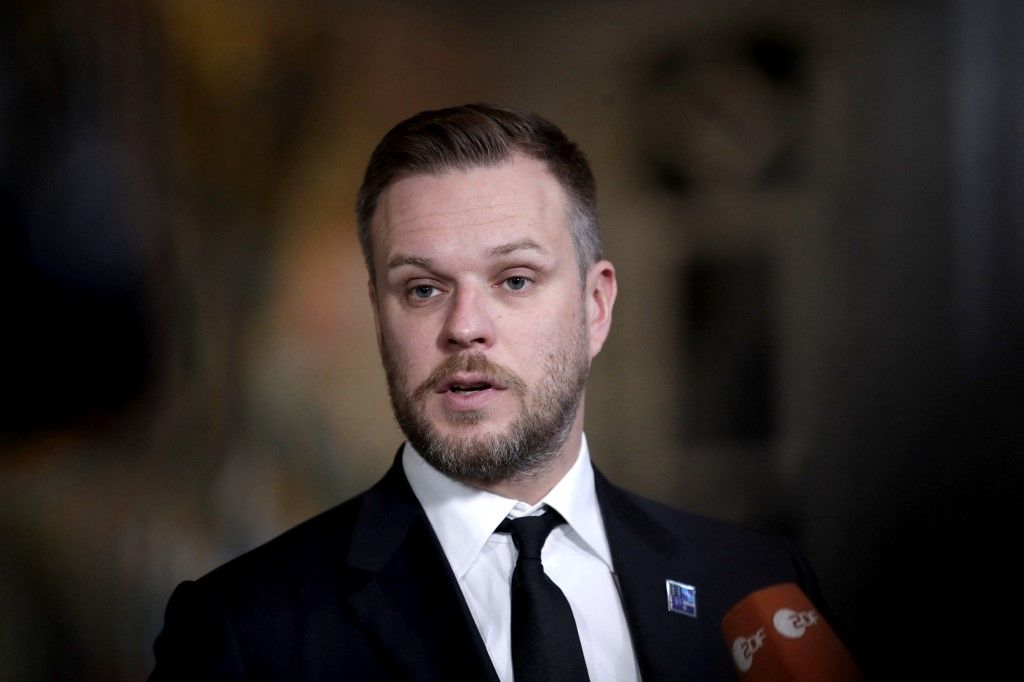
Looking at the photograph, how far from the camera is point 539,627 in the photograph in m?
2.30

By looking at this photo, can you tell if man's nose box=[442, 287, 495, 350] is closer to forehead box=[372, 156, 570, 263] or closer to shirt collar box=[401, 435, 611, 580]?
forehead box=[372, 156, 570, 263]

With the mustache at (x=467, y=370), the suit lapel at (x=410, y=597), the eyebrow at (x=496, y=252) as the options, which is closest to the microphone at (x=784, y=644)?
the suit lapel at (x=410, y=597)

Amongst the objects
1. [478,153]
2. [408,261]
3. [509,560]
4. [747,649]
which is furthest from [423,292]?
[747,649]

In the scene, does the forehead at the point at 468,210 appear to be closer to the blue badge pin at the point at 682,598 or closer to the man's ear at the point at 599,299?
the man's ear at the point at 599,299

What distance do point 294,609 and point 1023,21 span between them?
2594mm

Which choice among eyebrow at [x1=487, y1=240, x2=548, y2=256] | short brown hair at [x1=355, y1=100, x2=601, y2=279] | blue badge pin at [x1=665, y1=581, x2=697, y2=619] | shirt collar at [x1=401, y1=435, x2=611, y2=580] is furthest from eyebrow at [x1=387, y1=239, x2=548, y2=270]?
blue badge pin at [x1=665, y1=581, x2=697, y2=619]

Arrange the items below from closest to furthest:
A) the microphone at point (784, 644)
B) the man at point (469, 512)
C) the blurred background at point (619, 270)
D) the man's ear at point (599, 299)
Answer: the microphone at point (784, 644) → the man at point (469, 512) → the man's ear at point (599, 299) → the blurred background at point (619, 270)

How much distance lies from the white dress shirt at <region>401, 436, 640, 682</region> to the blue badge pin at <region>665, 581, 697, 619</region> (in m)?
0.13

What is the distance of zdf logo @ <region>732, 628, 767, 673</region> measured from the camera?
7.29ft

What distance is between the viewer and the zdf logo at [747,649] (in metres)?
2.22

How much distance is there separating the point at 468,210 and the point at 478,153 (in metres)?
0.15

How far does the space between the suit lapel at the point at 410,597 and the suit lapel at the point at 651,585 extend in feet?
1.33

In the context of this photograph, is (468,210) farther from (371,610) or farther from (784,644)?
(784,644)

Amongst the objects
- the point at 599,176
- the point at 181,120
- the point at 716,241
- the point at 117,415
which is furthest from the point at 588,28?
the point at 117,415
